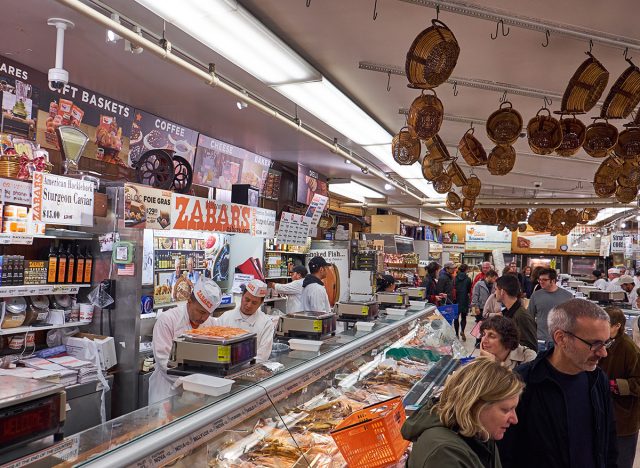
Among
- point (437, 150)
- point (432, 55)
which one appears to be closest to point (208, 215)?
point (437, 150)

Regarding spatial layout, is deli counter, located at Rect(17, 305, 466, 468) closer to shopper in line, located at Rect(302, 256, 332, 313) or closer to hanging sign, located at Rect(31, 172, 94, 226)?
shopper in line, located at Rect(302, 256, 332, 313)

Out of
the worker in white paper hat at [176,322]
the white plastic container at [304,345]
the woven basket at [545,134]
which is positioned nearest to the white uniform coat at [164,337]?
the worker in white paper hat at [176,322]

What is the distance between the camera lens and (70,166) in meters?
5.44

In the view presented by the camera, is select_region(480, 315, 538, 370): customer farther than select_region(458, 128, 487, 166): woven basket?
No

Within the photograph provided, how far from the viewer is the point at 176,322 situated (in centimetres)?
396

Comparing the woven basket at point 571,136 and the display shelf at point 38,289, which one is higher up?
the woven basket at point 571,136

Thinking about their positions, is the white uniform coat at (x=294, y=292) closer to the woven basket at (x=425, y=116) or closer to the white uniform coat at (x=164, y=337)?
the white uniform coat at (x=164, y=337)

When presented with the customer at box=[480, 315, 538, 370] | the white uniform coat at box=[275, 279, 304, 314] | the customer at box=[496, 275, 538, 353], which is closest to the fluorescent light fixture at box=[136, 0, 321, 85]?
the customer at box=[480, 315, 538, 370]

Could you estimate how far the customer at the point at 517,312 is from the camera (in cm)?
477

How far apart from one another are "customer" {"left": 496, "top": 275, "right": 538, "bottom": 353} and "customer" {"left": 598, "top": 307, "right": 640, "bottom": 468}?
1.04 metres

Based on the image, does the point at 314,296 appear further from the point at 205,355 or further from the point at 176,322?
the point at 205,355

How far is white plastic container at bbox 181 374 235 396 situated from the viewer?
2.34 meters

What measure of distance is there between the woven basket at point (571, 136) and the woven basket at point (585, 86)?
0.61 m

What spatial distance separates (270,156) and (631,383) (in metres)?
7.07
